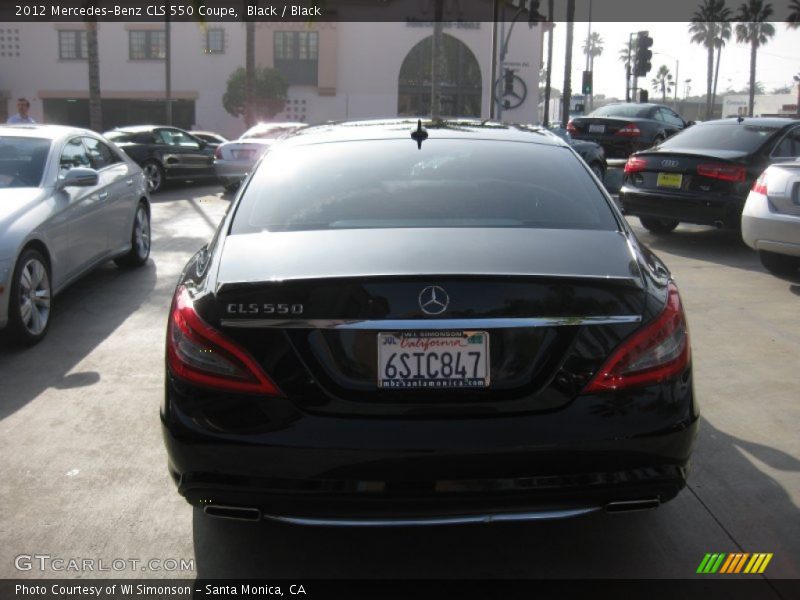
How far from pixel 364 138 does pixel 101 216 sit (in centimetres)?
417

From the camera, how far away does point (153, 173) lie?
17.2 m

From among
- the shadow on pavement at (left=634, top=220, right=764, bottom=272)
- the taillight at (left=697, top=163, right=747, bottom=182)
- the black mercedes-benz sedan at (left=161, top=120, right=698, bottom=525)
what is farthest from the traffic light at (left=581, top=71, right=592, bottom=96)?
the black mercedes-benz sedan at (left=161, top=120, right=698, bottom=525)

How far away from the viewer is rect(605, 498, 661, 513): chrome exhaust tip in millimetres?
2852

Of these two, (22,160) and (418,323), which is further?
(22,160)

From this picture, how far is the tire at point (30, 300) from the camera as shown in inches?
229

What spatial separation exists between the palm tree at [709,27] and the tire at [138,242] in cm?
6584

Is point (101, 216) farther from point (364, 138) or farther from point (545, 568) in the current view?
point (545, 568)

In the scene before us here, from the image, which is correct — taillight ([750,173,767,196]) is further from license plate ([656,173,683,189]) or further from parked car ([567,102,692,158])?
parked car ([567,102,692,158])

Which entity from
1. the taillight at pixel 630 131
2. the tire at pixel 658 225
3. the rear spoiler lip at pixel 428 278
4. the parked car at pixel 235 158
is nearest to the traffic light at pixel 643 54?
the taillight at pixel 630 131

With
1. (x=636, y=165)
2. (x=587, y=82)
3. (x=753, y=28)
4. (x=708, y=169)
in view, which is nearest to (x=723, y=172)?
(x=708, y=169)

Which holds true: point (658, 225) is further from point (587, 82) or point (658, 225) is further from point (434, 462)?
point (587, 82)

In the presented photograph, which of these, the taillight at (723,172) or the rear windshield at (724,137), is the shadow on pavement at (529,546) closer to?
the taillight at (723,172)

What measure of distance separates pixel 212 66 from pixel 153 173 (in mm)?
33039

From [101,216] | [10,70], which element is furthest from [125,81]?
[101,216]
